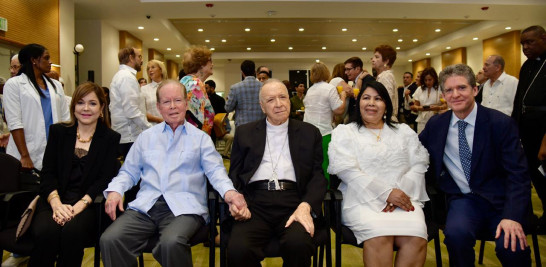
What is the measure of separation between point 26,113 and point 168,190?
5.04 feet

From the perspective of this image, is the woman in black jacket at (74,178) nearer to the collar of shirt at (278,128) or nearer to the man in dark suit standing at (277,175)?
the man in dark suit standing at (277,175)

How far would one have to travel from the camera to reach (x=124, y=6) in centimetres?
936

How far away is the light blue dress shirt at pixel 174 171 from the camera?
232 cm

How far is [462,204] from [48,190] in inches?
94.8

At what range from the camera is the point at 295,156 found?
2420 mm

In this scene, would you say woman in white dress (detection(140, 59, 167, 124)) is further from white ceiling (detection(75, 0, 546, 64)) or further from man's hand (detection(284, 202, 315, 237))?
white ceiling (detection(75, 0, 546, 64))

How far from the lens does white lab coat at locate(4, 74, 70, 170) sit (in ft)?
9.98

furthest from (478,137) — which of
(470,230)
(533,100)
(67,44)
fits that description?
(67,44)

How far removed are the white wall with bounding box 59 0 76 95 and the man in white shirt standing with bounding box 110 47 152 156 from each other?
215 inches

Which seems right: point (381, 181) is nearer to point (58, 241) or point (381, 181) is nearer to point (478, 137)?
point (478, 137)

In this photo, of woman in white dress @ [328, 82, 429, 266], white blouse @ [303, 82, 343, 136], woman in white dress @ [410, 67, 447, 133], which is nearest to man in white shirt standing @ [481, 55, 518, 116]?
white blouse @ [303, 82, 343, 136]

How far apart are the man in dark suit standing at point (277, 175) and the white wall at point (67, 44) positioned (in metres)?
7.32

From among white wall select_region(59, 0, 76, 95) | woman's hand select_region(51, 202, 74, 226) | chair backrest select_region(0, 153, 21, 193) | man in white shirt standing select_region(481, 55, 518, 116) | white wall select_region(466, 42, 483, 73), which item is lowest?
woman's hand select_region(51, 202, 74, 226)

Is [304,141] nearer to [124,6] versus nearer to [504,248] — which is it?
[504,248]
